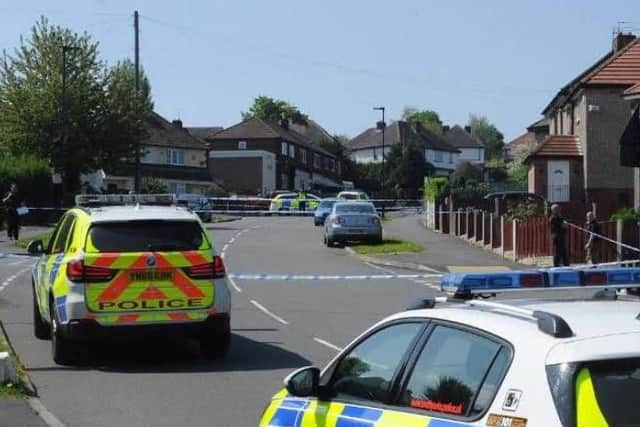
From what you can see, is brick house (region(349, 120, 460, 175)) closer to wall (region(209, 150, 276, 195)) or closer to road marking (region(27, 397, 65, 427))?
wall (region(209, 150, 276, 195))

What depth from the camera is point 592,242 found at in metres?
28.6

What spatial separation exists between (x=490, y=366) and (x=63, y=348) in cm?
922

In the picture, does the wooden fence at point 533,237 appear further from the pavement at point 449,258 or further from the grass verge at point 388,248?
the grass verge at point 388,248

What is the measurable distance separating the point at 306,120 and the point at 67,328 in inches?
5706

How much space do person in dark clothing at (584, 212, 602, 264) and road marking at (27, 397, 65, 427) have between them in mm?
19899

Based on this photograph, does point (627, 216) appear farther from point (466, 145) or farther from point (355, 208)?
point (466, 145)

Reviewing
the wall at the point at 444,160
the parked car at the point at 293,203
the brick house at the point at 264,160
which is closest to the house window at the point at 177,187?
the brick house at the point at 264,160

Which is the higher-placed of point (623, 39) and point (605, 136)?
point (623, 39)

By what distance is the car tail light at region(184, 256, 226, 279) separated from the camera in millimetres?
13031

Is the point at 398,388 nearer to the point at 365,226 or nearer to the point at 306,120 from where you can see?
the point at 365,226

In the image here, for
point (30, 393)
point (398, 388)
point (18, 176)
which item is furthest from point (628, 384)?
point (18, 176)

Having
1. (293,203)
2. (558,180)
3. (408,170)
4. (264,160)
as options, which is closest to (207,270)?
(558,180)

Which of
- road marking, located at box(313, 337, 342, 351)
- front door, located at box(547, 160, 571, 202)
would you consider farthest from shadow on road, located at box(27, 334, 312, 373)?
front door, located at box(547, 160, 571, 202)

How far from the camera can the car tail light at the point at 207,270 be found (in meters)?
13.0
